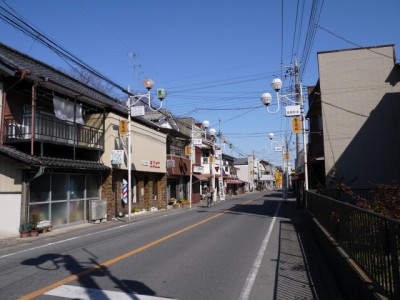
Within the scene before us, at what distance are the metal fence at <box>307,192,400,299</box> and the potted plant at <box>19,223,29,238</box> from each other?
12.1 m

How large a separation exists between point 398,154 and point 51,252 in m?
17.3

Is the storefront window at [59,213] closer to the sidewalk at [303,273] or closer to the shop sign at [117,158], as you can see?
the shop sign at [117,158]

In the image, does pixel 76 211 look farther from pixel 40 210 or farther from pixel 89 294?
pixel 89 294

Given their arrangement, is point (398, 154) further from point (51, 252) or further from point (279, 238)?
point (51, 252)

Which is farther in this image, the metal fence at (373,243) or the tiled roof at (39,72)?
the tiled roof at (39,72)

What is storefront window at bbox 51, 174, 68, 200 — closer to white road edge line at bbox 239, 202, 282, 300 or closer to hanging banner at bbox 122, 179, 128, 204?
hanging banner at bbox 122, 179, 128, 204

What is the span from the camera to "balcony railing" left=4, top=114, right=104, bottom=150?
17172 mm

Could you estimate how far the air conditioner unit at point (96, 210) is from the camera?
2084 cm

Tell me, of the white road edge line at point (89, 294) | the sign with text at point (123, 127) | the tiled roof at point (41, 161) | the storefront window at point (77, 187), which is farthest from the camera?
the sign with text at point (123, 127)

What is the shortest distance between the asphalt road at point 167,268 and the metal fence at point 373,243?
0.92 m

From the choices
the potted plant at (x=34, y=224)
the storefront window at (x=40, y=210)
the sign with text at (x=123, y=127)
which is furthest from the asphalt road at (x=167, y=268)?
the sign with text at (x=123, y=127)

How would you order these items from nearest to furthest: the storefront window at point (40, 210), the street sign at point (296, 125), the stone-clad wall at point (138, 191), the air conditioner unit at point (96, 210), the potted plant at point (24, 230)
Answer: the potted plant at point (24, 230)
the storefront window at point (40, 210)
the air conditioner unit at point (96, 210)
the street sign at point (296, 125)
the stone-clad wall at point (138, 191)

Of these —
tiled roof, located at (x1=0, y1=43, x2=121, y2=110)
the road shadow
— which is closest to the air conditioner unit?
tiled roof, located at (x1=0, y1=43, x2=121, y2=110)

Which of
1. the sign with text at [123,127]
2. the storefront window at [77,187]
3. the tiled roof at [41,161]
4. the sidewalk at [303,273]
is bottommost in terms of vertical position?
the sidewalk at [303,273]
